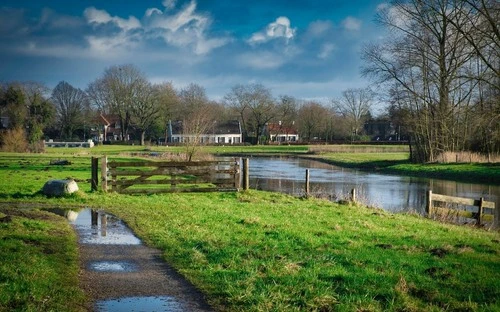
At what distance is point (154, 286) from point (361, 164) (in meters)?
51.9

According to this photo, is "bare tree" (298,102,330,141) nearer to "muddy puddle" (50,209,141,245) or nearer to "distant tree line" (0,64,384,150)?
"distant tree line" (0,64,384,150)

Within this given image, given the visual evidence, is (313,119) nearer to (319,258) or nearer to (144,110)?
(144,110)

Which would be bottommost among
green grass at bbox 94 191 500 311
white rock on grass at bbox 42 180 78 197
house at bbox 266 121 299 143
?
green grass at bbox 94 191 500 311

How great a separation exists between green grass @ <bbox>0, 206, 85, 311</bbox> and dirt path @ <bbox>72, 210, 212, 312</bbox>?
26 cm

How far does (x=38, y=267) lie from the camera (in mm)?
8062

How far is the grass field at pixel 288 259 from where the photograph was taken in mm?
6805

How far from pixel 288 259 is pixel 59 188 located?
1237cm

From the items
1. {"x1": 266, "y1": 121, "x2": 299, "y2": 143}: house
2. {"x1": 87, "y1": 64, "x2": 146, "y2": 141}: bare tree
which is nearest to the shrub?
{"x1": 87, "y1": 64, "x2": 146, "y2": 141}: bare tree

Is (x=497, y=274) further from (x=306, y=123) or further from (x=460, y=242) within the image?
(x=306, y=123)

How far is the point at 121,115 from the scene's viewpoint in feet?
321

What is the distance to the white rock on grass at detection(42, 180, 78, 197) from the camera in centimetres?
1839

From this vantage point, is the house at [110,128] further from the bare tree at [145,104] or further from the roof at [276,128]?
the roof at [276,128]

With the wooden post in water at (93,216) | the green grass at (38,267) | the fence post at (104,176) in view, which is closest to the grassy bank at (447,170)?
the fence post at (104,176)

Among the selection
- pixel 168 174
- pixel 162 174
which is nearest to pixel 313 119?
pixel 168 174
